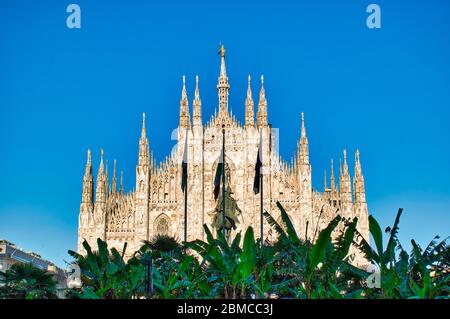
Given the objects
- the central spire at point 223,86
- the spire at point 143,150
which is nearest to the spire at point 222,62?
the central spire at point 223,86

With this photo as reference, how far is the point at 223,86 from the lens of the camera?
59.6m

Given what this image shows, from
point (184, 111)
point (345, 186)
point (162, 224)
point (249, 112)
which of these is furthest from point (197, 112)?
point (345, 186)

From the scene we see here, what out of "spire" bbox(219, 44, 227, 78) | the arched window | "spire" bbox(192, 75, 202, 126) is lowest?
the arched window

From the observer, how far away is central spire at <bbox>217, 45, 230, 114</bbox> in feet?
192

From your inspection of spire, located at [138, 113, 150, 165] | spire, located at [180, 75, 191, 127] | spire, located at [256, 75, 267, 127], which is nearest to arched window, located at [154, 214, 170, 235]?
spire, located at [138, 113, 150, 165]

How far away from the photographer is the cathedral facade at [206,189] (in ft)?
179

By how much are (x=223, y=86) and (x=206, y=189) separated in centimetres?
1011

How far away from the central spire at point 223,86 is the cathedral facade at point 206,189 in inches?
53.3

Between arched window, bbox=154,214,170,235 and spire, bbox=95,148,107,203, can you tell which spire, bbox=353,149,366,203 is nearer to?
arched window, bbox=154,214,170,235

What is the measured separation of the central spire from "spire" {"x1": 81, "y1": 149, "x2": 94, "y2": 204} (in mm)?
12288

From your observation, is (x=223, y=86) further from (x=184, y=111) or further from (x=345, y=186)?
(x=345, y=186)
